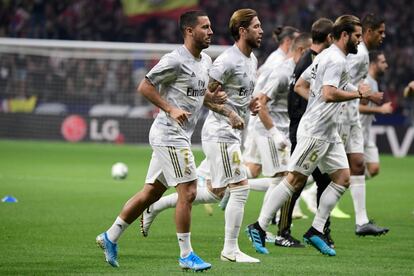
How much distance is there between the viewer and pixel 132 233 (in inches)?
465

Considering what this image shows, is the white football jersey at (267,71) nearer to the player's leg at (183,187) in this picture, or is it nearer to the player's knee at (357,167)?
the player's knee at (357,167)

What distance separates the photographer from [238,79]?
1009cm

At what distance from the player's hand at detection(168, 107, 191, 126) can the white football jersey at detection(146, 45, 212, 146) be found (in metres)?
0.19

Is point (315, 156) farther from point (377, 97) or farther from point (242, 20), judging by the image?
point (242, 20)

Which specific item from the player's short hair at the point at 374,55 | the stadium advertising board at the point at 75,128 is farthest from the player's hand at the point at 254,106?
the stadium advertising board at the point at 75,128

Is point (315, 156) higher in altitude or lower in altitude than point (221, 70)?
lower

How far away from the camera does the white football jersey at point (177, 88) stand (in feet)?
29.7

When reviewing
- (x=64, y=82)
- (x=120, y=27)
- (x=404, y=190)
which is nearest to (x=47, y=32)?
(x=120, y=27)

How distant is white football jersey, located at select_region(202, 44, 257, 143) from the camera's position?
32.8 ft

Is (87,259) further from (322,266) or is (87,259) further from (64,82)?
(64,82)

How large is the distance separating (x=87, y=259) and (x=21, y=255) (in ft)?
2.08

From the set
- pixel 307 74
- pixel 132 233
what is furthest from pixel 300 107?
pixel 132 233

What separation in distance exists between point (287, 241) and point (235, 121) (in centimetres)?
194

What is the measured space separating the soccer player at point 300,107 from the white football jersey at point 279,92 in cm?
24
